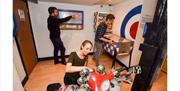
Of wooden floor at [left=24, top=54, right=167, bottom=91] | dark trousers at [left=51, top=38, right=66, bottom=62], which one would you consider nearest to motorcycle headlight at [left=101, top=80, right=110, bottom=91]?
wooden floor at [left=24, top=54, right=167, bottom=91]

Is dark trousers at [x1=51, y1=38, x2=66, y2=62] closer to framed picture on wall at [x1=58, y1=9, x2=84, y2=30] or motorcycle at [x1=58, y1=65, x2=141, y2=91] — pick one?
framed picture on wall at [x1=58, y1=9, x2=84, y2=30]

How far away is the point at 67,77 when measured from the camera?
142 cm

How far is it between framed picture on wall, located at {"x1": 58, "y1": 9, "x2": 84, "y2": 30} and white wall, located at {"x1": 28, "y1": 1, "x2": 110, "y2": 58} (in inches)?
4.1

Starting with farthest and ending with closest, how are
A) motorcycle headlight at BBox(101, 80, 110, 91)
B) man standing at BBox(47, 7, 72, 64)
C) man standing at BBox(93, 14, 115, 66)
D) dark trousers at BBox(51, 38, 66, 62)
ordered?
dark trousers at BBox(51, 38, 66, 62) < man standing at BBox(47, 7, 72, 64) < man standing at BBox(93, 14, 115, 66) < motorcycle headlight at BBox(101, 80, 110, 91)

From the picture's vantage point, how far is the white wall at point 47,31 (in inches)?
134

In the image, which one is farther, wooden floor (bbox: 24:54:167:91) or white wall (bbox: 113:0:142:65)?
white wall (bbox: 113:0:142:65)

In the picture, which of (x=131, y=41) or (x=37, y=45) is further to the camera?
(x=37, y=45)

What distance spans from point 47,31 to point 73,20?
83 cm

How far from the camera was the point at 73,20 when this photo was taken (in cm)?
378

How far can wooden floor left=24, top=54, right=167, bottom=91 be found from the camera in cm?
238
